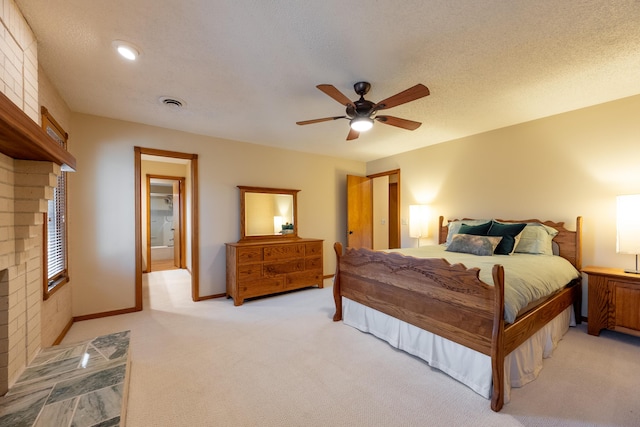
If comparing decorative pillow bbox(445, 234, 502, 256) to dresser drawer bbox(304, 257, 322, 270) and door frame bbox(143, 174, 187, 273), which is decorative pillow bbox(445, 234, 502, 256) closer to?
dresser drawer bbox(304, 257, 322, 270)

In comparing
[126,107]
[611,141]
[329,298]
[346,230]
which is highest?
[126,107]

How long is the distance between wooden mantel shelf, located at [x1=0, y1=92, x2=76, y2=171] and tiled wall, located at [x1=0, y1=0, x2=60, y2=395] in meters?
0.10

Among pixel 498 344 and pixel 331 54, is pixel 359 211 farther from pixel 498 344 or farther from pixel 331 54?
pixel 498 344

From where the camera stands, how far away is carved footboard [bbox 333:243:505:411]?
167 cm

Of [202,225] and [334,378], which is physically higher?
[202,225]

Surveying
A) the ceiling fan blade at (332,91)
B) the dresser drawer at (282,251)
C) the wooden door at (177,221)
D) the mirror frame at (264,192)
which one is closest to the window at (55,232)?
the mirror frame at (264,192)

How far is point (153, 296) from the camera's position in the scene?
4.01m

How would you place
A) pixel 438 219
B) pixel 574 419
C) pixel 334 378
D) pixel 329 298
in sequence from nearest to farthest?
1. pixel 574 419
2. pixel 334 378
3. pixel 329 298
4. pixel 438 219

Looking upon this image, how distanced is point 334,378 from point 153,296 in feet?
10.9

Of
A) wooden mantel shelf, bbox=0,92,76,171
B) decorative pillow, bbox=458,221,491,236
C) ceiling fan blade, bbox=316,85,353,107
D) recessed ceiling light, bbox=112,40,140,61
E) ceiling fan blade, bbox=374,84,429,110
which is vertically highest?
recessed ceiling light, bbox=112,40,140,61

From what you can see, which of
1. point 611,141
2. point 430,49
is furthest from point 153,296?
point 611,141

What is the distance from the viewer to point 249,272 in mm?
3721

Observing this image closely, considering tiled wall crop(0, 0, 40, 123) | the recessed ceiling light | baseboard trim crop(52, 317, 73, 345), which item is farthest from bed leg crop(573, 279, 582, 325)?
baseboard trim crop(52, 317, 73, 345)

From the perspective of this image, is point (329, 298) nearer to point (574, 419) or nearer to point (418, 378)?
point (418, 378)
